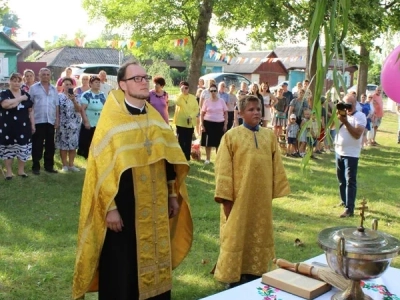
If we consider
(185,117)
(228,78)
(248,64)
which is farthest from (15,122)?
(248,64)

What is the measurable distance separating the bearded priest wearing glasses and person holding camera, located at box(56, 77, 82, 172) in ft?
18.0

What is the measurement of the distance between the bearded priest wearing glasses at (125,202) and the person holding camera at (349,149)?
10.9 feet

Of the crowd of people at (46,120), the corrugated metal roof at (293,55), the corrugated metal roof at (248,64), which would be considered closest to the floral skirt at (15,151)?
the crowd of people at (46,120)

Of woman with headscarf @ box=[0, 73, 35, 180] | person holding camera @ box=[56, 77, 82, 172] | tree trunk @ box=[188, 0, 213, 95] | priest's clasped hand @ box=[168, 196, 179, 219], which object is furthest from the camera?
tree trunk @ box=[188, 0, 213, 95]

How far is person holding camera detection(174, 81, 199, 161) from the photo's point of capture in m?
10.6

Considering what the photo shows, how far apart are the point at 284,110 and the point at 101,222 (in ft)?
33.9

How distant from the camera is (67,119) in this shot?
362 inches

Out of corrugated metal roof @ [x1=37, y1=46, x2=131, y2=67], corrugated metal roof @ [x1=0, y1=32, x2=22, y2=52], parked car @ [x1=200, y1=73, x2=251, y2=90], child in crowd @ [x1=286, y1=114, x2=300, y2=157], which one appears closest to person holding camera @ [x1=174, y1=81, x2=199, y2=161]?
child in crowd @ [x1=286, y1=114, x2=300, y2=157]

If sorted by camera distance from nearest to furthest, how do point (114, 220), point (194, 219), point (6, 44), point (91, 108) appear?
point (114, 220), point (194, 219), point (91, 108), point (6, 44)

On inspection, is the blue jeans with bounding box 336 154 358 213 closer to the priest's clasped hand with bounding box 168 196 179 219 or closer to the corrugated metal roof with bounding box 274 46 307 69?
the priest's clasped hand with bounding box 168 196 179 219

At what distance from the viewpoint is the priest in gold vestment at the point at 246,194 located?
4.56 metres

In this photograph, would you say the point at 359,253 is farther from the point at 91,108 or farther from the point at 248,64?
the point at 248,64

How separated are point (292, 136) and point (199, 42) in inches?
174

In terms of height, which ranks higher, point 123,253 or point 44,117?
point 44,117
